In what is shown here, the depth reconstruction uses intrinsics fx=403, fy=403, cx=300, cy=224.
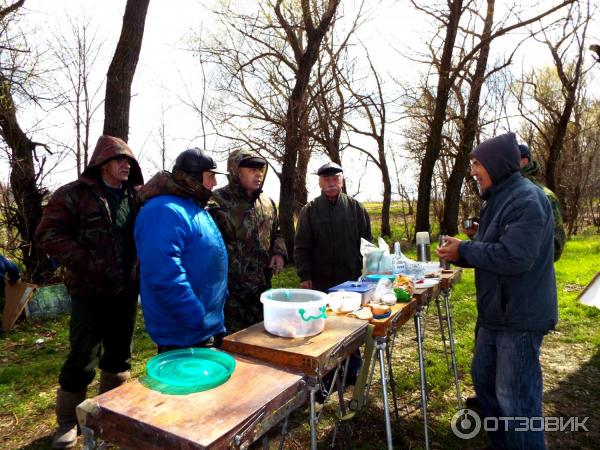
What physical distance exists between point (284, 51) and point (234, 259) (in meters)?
8.95

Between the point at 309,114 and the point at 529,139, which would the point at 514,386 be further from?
the point at 529,139

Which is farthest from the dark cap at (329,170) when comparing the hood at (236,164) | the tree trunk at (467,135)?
the tree trunk at (467,135)

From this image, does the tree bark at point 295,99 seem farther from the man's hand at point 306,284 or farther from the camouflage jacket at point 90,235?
the camouflage jacket at point 90,235

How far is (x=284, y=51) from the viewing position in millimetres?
10477

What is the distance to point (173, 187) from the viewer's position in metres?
2.12

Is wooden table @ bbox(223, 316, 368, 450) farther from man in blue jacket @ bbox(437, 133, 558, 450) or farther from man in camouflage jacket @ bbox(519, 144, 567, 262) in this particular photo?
man in camouflage jacket @ bbox(519, 144, 567, 262)

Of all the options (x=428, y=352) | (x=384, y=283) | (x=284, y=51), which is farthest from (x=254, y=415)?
(x=284, y=51)

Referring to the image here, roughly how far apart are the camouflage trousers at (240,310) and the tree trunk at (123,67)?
10.2 feet

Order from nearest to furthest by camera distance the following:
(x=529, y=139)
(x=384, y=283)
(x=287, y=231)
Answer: (x=384, y=283), (x=287, y=231), (x=529, y=139)

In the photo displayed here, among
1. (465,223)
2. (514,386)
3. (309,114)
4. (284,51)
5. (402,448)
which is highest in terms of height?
(284,51)

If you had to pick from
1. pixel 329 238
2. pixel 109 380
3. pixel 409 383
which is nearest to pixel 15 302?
pixel 109 380

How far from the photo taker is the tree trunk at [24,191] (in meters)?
6.00

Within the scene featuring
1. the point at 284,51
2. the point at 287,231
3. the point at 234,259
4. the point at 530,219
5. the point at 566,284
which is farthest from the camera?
the point at 284,51

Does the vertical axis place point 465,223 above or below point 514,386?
above
